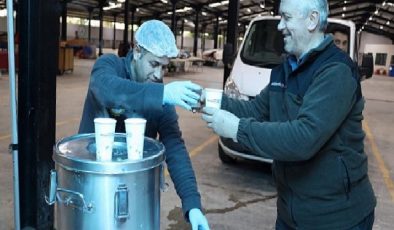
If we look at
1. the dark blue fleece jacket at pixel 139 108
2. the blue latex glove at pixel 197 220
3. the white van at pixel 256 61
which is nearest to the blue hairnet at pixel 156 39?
the dark blue fleece jacket at pixel 139 108

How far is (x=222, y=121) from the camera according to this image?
5.80ft

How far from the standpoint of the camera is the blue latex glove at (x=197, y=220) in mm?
1896

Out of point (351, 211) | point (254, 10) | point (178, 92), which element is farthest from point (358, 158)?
point (254, 10)

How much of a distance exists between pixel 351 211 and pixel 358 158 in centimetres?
23

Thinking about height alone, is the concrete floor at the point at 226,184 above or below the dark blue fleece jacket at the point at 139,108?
below

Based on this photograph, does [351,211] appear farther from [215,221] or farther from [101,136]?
[215,221]

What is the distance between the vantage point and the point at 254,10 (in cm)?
3678

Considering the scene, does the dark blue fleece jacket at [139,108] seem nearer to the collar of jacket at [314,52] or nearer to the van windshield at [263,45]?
the collar of jacket at [314,52]

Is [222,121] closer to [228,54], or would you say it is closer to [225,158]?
[225,158]

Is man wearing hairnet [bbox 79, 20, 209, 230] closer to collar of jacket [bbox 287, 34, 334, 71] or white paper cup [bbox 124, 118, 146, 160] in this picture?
white paper cup [bbox 124, 118, 146, 160]

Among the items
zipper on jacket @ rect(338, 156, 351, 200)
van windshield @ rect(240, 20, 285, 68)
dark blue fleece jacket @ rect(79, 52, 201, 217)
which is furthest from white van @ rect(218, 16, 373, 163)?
zipper on jacket @ rect(338, 156, 351, 200)

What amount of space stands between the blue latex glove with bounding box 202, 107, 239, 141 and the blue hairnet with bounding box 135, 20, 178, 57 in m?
0.29

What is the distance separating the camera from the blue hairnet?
5.99ft

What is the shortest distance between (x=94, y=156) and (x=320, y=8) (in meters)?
1.05
